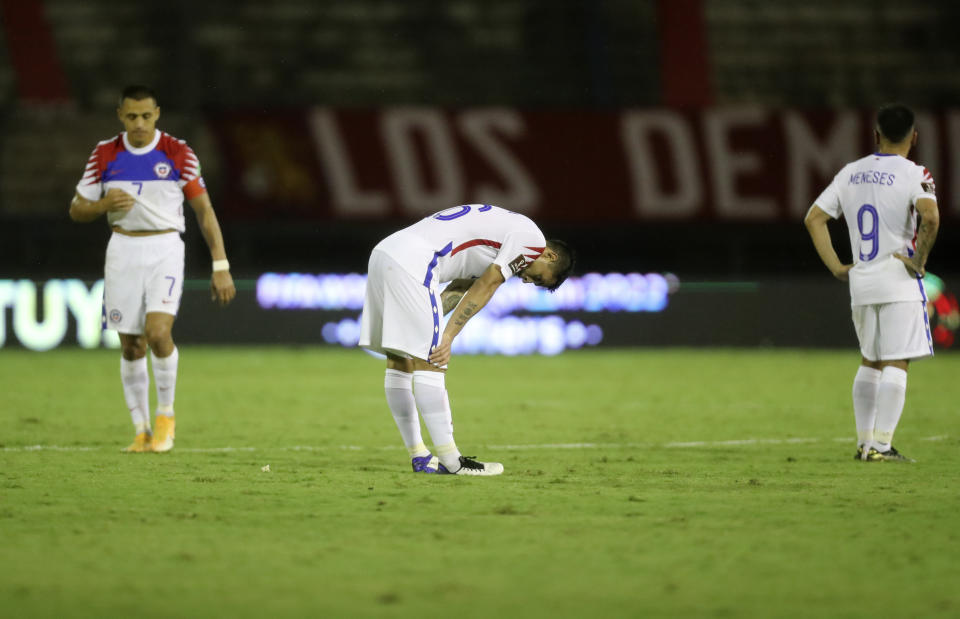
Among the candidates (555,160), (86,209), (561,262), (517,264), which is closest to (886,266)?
(561,262)

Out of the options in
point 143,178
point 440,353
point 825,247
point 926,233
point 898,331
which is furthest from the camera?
point 143,178

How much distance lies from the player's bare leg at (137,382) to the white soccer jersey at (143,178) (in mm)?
627

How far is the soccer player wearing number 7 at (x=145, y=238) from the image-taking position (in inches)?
298

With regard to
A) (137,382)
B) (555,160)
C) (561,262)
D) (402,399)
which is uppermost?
(561,262)

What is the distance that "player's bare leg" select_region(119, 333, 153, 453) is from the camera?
7.71 meters

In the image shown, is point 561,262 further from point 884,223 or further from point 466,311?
point 884,223

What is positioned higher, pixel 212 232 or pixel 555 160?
pixel 212 232

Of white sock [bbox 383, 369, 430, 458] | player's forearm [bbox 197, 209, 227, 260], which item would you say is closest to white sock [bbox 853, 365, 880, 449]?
white sock [bbox 383, 369, 430, 458]

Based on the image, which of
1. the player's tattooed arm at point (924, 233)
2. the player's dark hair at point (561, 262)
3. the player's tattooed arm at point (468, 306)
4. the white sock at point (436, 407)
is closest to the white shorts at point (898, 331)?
the player's tattooed arm at point (924, 233)

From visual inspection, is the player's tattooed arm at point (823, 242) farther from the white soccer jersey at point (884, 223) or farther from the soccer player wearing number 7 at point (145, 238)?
the soccer player wearing number 7 at point (145, 238)

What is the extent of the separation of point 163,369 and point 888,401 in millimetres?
3855

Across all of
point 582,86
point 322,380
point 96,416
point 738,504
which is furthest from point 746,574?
point 582,86

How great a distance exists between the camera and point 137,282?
756 centimetres

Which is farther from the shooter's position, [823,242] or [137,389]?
[137,389]
